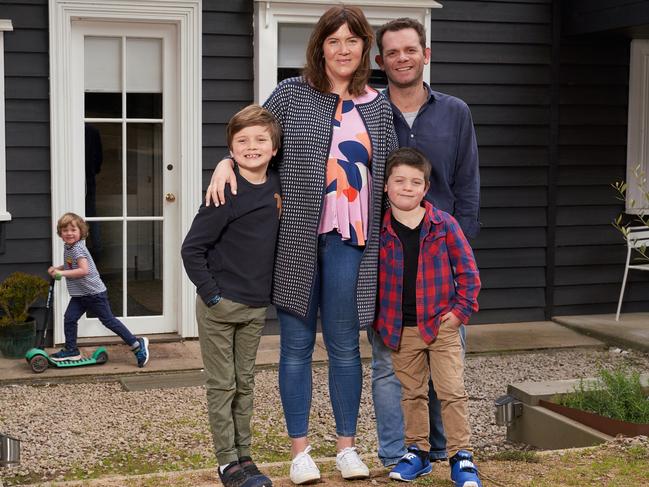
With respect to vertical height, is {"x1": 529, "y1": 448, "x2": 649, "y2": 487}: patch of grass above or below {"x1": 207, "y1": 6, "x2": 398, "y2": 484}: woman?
below

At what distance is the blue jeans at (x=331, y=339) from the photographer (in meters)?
3.79

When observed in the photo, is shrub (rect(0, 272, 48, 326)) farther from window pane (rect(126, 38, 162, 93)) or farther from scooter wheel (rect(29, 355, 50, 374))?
→ window pane (rect(126, 38, 162, 93))

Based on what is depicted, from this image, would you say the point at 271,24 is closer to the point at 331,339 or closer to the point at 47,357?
the point at 47,357

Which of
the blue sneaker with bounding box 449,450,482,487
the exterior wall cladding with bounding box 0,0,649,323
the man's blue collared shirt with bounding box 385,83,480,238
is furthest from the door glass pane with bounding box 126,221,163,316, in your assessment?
the blue sneaker with bounding box 449,450,482,487

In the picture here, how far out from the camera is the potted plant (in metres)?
6.84

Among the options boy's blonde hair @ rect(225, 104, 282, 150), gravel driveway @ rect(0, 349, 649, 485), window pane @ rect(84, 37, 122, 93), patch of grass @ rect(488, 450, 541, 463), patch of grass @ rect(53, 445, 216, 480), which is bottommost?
patch of grass @ rect(53, 445, 216, 480)

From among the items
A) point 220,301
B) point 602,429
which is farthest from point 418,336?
point 602,429

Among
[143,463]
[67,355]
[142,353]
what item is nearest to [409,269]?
[143,463]

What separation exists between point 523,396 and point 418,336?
1716 millimetres

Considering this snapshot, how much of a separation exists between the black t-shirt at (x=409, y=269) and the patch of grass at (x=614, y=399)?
155cm

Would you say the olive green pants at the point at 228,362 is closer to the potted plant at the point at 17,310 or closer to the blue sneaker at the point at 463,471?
the blue sneaker at the point at 463,471

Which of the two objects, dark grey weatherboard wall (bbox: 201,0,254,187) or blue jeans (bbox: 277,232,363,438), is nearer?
blue jeans (bbox: 277,232,363,438)

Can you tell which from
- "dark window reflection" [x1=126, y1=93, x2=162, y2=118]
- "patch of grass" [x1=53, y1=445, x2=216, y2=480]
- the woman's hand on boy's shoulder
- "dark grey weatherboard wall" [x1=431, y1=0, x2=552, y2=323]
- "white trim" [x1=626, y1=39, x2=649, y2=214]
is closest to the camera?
the woman's hand on boy's shoulder

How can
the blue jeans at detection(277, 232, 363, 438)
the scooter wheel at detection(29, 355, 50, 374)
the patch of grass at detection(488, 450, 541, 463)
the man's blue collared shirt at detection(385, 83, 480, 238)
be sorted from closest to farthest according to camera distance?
the blue jeans at detection(277, 232, 363, 438) < the man's blue collared shirt at detection(385, 83, 480, 238) < the patch of grass at detection(488, 450, 541, 463) < the scooter wheel at detection(29, 355, 50, 374)
